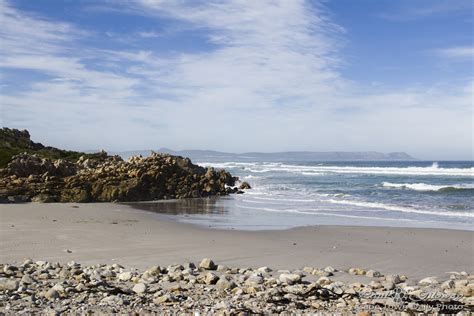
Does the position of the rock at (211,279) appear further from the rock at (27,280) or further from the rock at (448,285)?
the rock at (448,285)

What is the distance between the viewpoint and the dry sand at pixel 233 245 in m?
8.73

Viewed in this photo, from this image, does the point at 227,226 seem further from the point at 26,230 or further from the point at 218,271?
the point at 218,271

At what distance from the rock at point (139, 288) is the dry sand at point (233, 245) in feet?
5.98

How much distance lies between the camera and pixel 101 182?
22.2 meters

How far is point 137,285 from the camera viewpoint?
643 centimetres

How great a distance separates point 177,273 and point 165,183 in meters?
18.1

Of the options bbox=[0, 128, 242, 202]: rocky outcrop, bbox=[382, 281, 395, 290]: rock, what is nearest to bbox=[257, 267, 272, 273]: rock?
bbox=[382, 281, 395, 290]: rock

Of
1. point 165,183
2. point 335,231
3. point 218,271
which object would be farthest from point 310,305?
point 165,183

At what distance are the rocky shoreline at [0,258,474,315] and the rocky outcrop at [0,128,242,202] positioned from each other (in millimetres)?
13514

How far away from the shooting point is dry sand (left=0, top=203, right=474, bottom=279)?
28.6 ft

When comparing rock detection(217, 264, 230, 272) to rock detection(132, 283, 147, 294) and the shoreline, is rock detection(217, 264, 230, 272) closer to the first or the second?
the shoreline

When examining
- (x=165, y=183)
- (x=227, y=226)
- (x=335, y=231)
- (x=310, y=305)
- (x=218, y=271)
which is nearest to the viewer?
(x=310, y=305)

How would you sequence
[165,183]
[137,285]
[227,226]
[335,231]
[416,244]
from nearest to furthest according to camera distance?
[137,285], [416,244], [335,231], [227,226], [165,183]

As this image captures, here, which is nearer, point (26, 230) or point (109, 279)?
point (109, 279)
